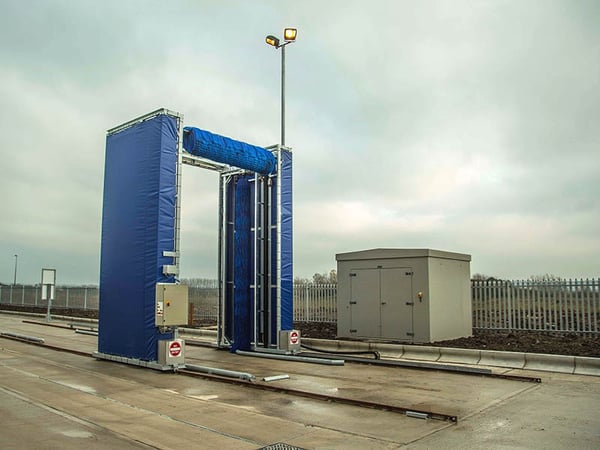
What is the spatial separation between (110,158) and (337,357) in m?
8.46

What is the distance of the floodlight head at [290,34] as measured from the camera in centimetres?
1617

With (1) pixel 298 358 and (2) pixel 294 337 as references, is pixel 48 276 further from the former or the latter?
A: (1) pixel 298 358

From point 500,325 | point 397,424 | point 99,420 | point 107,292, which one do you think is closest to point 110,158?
point 107,292

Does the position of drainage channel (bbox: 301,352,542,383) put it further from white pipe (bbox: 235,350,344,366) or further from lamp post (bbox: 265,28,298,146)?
lamp post (bbox: 265,28,298,146)

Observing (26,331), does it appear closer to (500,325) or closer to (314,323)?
(314,323)

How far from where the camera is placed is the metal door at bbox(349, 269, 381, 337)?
634 inches

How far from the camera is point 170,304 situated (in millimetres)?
12461

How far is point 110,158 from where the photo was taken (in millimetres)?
14820

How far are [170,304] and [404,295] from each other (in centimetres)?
691

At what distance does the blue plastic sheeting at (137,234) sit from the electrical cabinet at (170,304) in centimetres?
38

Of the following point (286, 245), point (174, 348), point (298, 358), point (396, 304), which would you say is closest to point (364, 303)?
point (396, 304)

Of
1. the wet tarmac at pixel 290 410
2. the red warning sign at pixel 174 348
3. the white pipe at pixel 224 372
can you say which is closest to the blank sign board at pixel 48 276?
the wet tarmac at pixel 290 410

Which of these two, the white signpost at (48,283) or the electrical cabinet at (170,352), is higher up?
the white signpost at (48,283)

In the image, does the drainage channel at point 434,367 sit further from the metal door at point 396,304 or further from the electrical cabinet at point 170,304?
the electrical cabinet at point 170,304
